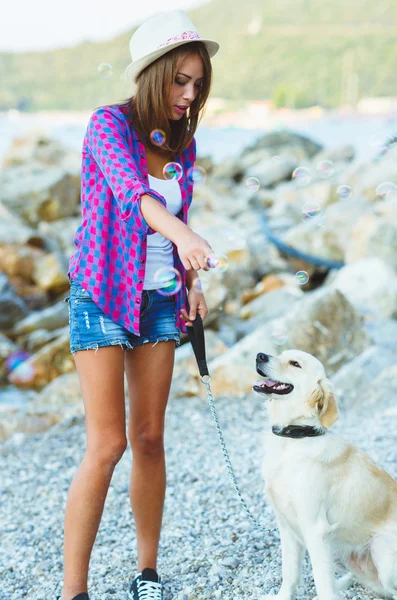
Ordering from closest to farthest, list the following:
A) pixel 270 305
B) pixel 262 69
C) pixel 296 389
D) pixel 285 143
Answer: pixel 296 389 < pixel 270 305 < pixel 285 143 < pixel 262 69

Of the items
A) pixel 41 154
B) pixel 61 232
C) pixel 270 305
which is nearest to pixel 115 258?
pixel 270 305

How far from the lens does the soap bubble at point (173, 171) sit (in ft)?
9.87

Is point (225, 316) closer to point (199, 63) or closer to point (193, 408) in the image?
point (193, 408)

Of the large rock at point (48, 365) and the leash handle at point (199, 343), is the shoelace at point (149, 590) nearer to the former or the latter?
the leash handle at point (199, 343)

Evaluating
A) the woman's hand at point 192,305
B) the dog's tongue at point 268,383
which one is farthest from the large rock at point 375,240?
the dog's tongue at point 268,383

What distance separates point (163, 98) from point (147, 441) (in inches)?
55.2

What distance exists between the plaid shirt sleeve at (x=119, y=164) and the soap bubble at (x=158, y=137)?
0.13 metres

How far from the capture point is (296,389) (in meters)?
2.86

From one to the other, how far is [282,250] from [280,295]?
114 inches

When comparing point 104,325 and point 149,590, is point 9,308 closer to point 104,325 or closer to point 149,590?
point 149,590

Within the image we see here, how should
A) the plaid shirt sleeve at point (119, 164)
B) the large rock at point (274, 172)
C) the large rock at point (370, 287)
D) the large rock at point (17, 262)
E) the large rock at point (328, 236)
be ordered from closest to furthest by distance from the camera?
1. the plaid shirt sleeve at point (119, 164)
2. the large rock at point (370, 287)
3. the large rock at point (328, 236)
4. the large rock at point (17, 262)
5. the large rock at point (274, 172)

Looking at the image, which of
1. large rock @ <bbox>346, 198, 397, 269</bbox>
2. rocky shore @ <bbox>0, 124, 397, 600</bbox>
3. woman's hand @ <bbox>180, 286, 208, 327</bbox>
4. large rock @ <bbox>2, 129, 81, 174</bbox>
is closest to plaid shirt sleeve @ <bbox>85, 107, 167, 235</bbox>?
woman's hand @ <bbox>180, 286, 208, 327</bbox>

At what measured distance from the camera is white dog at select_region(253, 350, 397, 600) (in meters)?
2.70

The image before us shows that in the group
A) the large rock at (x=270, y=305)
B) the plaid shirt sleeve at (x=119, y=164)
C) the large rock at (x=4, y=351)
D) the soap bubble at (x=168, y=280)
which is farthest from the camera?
the large rock at (x=4, y=351)
